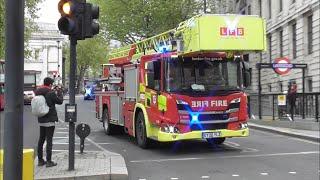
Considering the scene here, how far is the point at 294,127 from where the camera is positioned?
72.6 ft

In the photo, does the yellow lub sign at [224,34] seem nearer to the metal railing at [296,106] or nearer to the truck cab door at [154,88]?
the truck cab door at [154,88]

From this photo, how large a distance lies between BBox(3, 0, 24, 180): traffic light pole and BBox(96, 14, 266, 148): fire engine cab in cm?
705

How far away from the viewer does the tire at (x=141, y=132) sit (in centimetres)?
1571

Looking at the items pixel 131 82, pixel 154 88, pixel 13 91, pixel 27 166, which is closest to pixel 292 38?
pixel 131 82

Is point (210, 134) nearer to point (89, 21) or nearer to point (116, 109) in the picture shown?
point (116, 109)

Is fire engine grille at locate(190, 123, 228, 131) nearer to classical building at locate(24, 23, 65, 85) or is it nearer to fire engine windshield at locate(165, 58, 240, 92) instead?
fire engine windshield at locate(165, 58, 240, 92)

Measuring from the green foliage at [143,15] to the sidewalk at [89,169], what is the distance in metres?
38.9

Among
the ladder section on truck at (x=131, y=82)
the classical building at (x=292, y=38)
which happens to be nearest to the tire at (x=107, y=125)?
the ladder section on truck at (x=131, y=82)

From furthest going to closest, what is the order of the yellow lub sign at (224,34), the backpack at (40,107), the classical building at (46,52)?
the classical building at (46,52) < the yellow lub sign at (224,34) < the backpack at (40,107)

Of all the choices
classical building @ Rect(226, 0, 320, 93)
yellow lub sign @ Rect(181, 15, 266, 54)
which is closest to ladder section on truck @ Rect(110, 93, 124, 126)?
yellow lub sign @ Rect(181, 15, 266, 54)

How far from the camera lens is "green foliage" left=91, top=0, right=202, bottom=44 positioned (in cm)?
5162

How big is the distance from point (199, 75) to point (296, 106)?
31.3 ft

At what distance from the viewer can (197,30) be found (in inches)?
547

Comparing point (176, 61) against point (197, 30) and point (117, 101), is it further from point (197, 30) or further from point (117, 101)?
point (117, 101)
